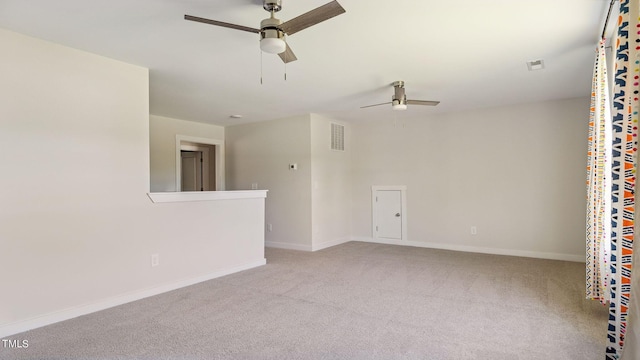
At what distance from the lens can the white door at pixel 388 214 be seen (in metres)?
6.22

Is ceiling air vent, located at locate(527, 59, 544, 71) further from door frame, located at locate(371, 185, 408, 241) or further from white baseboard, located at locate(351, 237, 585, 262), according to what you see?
door frame, located at locate(371, 185, 408, 241)

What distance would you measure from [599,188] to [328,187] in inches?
158

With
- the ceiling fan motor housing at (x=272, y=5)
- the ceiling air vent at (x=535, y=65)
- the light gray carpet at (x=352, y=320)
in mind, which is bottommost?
the light gray carpet at (x=352, y=320)

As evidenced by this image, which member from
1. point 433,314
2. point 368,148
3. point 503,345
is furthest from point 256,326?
point 368,148

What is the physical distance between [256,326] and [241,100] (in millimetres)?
3181

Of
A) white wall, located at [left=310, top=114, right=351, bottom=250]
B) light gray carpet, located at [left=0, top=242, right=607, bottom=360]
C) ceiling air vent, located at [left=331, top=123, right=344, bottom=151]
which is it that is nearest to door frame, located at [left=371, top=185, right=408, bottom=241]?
white wall, located at [left=310, top=114, right=351, bottom=250]

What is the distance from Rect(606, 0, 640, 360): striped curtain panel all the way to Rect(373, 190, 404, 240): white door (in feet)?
14.9

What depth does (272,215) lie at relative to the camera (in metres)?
6.18

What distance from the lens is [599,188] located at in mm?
2799

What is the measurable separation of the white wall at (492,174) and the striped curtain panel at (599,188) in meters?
2.14

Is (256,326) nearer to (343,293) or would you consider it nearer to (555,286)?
(343,293)

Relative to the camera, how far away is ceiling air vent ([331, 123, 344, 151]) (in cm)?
632

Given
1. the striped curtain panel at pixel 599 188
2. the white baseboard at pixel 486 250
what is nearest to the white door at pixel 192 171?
the white baseboard at pixel 486 250

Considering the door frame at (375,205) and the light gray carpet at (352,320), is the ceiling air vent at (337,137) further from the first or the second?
the light gray carpet at (352,320)
